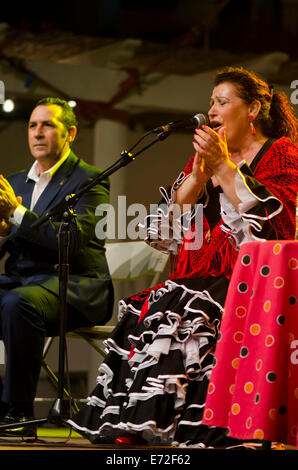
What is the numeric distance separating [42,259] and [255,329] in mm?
1710

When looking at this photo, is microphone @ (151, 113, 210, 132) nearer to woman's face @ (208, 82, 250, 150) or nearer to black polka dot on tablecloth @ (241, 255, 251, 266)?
woman's face @ (208, 82, 250, 150)

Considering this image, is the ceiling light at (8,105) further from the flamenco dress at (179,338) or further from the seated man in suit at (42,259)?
the flamenco dress at (179,338)

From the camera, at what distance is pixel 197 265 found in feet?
8.92

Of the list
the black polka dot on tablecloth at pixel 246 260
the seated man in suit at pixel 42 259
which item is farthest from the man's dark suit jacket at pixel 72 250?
the black polka dot on tablecloth at pixel 246 260

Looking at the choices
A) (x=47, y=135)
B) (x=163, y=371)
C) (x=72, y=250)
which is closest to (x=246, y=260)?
(x=163, y=371)

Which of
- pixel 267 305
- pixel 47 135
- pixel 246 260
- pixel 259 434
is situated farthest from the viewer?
pixel 47 135

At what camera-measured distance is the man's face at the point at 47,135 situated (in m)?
3.77

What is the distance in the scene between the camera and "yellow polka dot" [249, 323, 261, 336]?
6.51 ft

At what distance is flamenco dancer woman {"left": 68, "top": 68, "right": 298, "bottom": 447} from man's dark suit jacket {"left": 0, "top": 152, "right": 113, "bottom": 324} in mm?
604

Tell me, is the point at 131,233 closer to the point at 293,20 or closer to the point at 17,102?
the point at 17,102

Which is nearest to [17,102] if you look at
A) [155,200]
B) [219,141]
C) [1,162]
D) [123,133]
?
[1,162]

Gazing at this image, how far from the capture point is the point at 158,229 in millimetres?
2879

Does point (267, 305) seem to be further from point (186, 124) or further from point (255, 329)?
point (186, 124)

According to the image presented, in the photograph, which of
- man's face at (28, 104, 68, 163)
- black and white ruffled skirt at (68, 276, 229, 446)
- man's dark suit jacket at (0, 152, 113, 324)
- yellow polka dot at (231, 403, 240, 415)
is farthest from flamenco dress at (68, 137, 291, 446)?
man's face at (28, 104, 68, 163)
